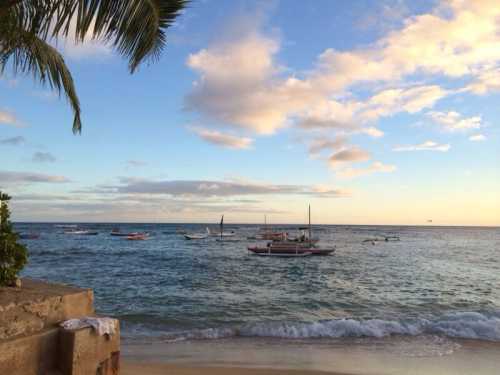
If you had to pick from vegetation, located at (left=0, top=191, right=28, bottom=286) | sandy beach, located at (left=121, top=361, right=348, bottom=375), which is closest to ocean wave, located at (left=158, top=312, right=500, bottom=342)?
sandy beach, located at (left=121, top=361, right=348, bottom=375)

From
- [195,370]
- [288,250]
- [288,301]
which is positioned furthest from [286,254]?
[195,370]

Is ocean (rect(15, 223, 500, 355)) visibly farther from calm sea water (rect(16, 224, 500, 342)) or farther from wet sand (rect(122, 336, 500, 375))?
wet sand (rect(122, 336, 500, 375))

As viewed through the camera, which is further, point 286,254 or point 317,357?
point 286,254

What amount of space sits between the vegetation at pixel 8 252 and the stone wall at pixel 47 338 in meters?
0.20

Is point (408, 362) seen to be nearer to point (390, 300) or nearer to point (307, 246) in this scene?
point (390, 300)

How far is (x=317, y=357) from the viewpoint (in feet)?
28.9

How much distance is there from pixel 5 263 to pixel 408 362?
793cm

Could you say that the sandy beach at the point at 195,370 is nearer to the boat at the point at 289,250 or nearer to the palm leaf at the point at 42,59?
the palm leaf at the point at 42,59

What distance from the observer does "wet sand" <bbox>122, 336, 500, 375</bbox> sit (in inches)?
304

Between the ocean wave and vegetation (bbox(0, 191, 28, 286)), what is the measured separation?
6133 millimetres

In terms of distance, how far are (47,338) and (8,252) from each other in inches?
48.2

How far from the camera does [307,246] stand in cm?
4216

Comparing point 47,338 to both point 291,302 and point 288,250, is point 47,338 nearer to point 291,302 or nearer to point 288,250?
point 291,302

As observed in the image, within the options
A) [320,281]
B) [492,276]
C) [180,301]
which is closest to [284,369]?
[180,301]
